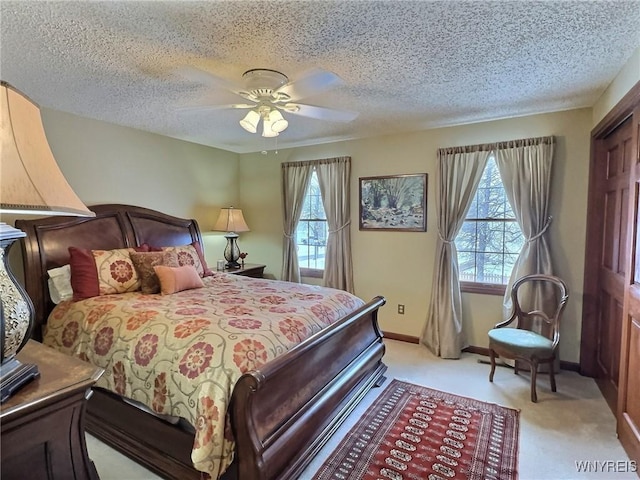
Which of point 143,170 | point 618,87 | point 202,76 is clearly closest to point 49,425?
point 202,76

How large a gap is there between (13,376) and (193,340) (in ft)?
2.83

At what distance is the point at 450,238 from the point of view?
370cm

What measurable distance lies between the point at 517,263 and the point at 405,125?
74.0 inches

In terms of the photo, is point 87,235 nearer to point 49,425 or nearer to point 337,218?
point 49,425

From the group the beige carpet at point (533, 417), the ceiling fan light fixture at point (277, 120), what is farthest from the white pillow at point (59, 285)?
the ceiling fan light fixture at point (277, 120)

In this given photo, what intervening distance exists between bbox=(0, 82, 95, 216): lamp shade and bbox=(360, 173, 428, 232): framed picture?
347 centimetres

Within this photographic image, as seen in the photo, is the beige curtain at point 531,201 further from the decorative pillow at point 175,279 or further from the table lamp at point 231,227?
the table lamp at point 231,227

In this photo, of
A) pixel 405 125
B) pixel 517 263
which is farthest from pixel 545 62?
pixel 517 263

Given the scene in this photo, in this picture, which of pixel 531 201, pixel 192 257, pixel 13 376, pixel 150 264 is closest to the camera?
pixel 13 376

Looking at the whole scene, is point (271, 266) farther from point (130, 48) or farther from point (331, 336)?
point (130, 48)

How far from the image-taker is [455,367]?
3.34 metres

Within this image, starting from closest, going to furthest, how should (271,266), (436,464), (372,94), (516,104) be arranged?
(436,464) → (372,94) → (516,104) → (271,266)

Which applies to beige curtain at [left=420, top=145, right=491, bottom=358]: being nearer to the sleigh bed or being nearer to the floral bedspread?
the sleigh bed

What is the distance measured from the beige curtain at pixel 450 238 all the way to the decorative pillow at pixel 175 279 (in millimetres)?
2550
